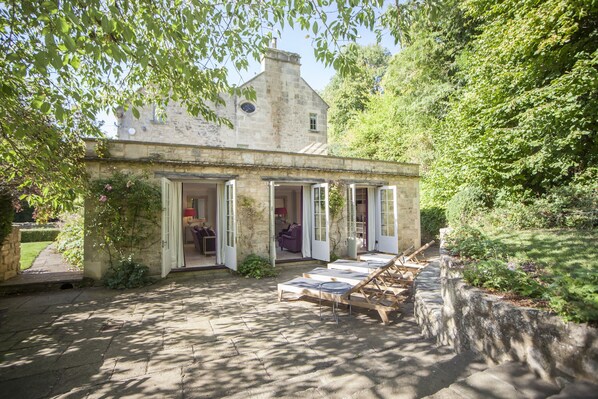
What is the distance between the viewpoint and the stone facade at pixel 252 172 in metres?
6.56

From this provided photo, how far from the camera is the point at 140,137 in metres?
13.3

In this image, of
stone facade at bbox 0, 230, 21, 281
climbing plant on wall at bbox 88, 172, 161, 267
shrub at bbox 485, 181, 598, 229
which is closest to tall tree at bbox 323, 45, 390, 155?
shrub at bbox 485, 181, 598, 229

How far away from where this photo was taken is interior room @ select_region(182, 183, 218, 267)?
32.6ft

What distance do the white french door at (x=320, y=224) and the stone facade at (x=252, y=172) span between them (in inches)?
17.5

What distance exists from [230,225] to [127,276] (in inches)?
102

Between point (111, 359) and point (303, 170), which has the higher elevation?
point (303, 170)

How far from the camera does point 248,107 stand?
46.4 ft

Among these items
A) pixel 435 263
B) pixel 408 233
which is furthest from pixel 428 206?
pixel 435 263

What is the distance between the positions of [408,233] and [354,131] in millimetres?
11453

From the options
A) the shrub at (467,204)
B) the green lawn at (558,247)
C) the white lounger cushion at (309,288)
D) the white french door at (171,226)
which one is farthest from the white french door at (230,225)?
the shrub at (467,204)

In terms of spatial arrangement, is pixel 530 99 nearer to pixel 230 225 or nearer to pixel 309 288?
pixel 309 288

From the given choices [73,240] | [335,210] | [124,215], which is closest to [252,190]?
[335,210]

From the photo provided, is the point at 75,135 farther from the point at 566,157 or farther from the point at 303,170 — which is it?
the point at 566,157

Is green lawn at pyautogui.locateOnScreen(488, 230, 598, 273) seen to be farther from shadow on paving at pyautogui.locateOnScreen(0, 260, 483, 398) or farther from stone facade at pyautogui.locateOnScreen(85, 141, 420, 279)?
stone facade at pyautogui.locateOnScreen(85, 141, 420, 279)
